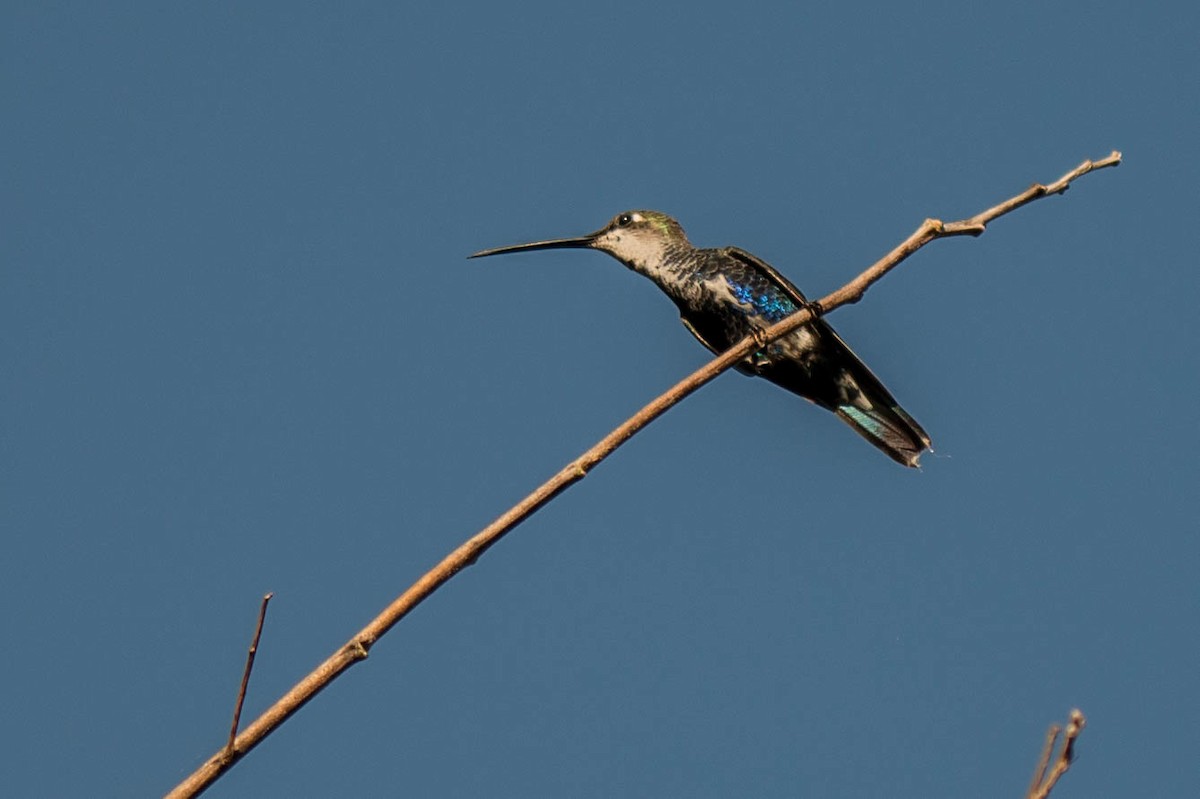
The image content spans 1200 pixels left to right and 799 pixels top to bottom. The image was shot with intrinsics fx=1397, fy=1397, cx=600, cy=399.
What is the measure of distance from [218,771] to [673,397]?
62.5 inches

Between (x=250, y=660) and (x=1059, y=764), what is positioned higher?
(x=250, y=660)

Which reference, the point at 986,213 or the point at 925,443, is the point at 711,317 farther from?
the point at 986,213

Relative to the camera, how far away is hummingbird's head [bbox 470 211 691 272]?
855cm

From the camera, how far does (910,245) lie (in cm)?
421

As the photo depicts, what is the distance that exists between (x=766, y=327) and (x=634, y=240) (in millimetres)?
1596

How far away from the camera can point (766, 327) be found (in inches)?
291

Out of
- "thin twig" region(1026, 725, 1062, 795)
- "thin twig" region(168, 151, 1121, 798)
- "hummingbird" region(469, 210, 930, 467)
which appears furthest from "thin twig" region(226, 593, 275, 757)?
"hummingbird" region(469, 210, 930, 467)

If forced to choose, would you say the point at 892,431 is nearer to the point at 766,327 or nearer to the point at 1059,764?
the point at 766,327

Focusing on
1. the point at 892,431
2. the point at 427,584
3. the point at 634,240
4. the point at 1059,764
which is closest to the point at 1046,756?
the point at 1059,764

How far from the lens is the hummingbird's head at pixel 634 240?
8555 mm

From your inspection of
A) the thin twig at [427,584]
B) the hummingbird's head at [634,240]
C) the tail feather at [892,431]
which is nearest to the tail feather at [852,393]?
the tail feather at [892,431]

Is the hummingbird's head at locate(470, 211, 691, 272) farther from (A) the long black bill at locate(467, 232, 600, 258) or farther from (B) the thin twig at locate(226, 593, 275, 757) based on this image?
(B) the thin twig at locate(226, 593, 275, 757)

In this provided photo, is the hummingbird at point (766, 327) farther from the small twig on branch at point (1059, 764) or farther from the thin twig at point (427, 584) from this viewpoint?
the small twig on branch at point (1059, 764)

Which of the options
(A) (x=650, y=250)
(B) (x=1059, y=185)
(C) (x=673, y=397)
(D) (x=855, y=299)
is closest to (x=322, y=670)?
(C) (x=673, y=397)
